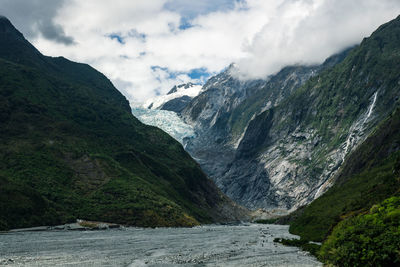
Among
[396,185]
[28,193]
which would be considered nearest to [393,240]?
[396,185]

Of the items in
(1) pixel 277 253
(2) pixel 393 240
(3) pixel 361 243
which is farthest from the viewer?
(1) pixel 277 253

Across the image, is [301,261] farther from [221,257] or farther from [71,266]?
[71,266]

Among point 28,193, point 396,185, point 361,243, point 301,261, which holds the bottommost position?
point 301,261

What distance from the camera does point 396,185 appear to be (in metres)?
76.2

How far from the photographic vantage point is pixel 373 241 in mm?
40906

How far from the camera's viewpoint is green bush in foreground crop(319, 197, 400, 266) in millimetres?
38384

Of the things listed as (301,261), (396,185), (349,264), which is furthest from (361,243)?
(396,185)

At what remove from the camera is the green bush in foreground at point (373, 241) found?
38.4 metres

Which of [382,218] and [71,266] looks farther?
[71,266]

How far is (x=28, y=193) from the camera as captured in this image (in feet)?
593

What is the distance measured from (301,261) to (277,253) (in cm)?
1489

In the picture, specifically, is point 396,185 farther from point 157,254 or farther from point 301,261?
point 157,254

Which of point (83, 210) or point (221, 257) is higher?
point (83, 210)

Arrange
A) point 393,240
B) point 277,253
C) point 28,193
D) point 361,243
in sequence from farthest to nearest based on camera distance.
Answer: point 28,193 → point 277,253 → point 361,243 → point 393,240
